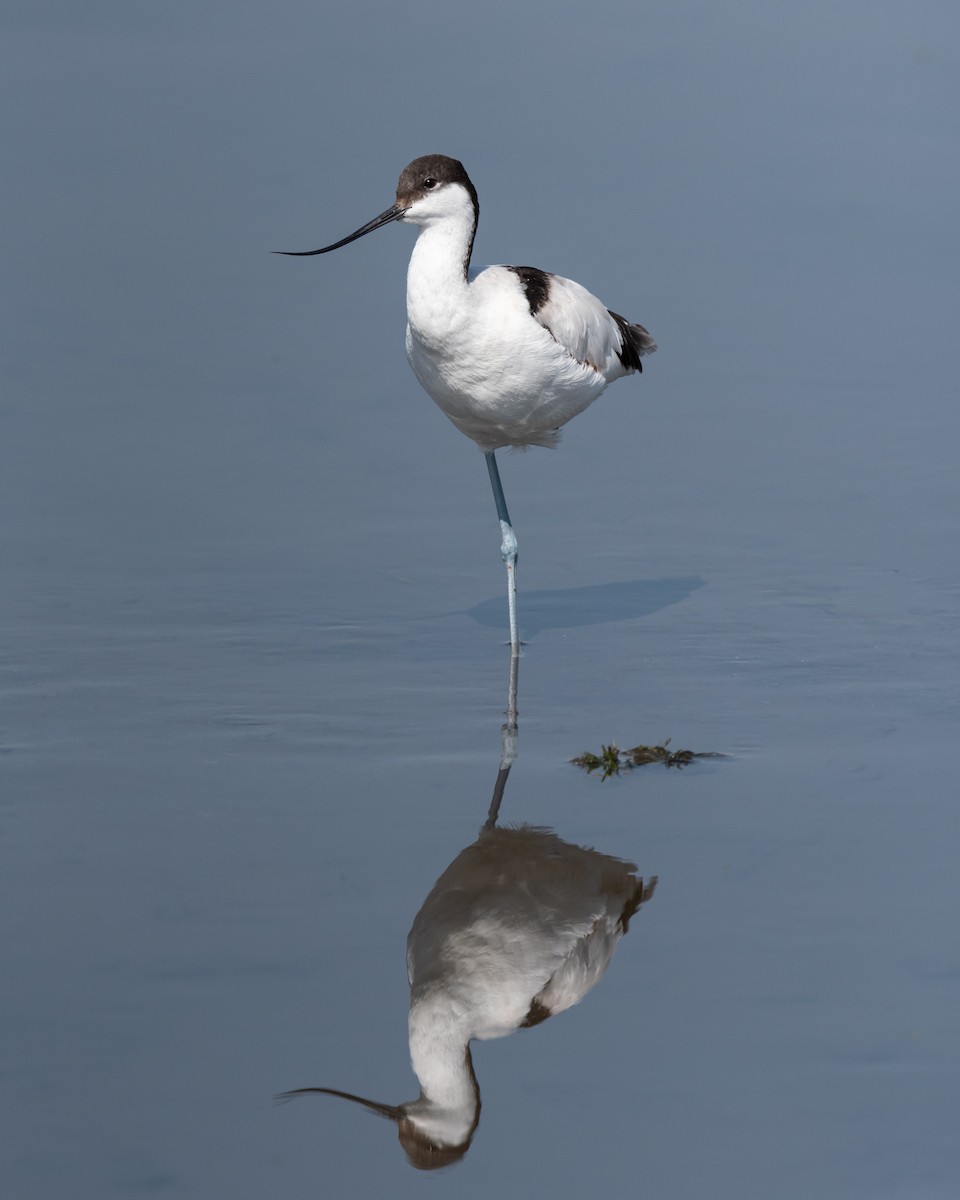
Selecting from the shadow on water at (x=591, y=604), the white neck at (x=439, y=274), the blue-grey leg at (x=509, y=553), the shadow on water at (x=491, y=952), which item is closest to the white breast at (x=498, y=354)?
A: the white neck at (x=439, y=274)

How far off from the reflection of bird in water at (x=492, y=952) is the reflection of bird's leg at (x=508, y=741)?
89 millimetres

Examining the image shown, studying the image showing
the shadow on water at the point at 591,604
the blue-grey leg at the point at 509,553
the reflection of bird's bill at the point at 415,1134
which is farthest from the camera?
the shadow on water at the point at 591,604

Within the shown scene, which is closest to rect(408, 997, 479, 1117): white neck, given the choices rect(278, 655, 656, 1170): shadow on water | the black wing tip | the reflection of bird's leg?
rect(278, 655, 656, 1170): shadow on water

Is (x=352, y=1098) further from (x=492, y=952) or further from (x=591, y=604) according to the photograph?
(x=591, y=604)

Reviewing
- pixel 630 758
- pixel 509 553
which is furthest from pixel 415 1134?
pixel 509 553

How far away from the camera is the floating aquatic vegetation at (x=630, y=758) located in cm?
586

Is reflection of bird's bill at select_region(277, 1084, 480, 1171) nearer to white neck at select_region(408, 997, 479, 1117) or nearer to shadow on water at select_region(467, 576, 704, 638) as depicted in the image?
white neck at select_region(408, 997, 479, 1117)

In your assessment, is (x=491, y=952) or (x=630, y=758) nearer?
(x=491, y=952)

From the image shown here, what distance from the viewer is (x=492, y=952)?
470cm

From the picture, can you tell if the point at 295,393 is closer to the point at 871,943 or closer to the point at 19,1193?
the point at 871,943

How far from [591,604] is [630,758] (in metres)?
1.98

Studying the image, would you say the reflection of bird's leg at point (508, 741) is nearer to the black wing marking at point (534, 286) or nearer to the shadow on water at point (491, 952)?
the shadow on water at point (491, 952)

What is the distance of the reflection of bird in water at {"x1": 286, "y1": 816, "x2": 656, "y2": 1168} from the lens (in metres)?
3.98

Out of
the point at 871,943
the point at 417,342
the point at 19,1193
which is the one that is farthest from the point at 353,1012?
the point at 417,342
